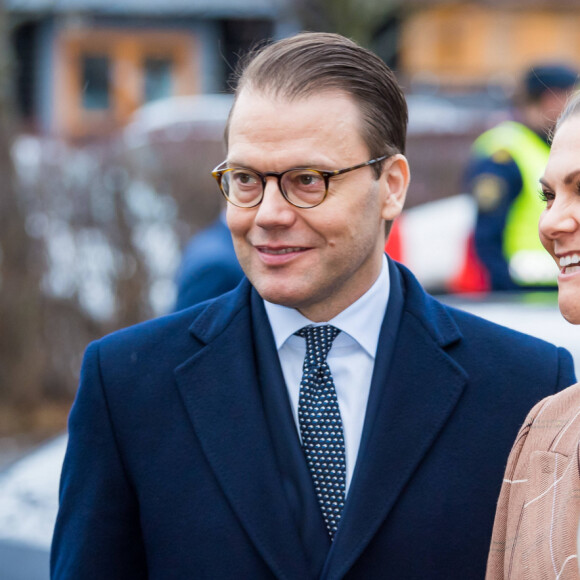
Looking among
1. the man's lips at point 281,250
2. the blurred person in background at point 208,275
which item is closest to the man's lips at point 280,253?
the man's lips at point 281,250

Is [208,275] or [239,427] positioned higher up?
[208,275]

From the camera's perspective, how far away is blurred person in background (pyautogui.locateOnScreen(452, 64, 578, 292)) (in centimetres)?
487

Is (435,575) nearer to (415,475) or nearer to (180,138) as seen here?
(415,475)

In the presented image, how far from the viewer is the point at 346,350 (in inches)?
95.7

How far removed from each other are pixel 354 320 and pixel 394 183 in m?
0.35

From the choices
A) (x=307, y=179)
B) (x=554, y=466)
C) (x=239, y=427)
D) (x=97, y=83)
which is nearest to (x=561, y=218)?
(x=554, y=466)

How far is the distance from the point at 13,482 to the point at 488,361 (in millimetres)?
2093

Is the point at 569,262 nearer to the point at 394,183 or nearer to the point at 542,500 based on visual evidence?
the point at 542,500

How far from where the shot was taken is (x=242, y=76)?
8.06 feet

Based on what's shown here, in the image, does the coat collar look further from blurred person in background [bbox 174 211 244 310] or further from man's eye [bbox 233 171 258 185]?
blurred person in background [bbox 174 211 244 310]

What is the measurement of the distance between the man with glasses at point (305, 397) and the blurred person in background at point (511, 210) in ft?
8.00

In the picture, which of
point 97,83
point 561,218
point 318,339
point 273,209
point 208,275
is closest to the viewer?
point 561,218

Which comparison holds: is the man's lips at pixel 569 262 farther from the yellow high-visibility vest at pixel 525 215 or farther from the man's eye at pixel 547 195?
the yellow high-visibility vest at pixel 525 215

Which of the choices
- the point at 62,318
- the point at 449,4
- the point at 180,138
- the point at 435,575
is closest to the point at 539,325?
the point at 435,575
